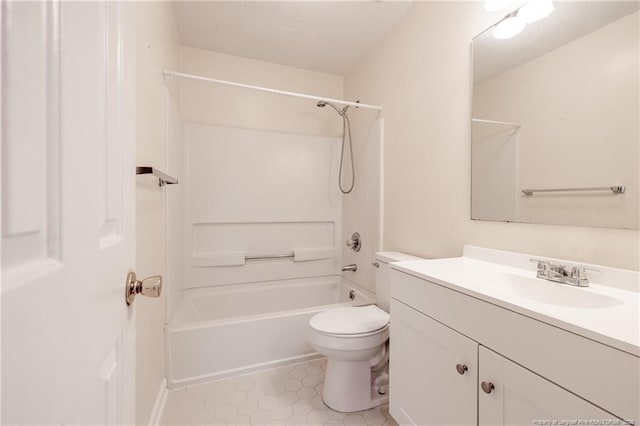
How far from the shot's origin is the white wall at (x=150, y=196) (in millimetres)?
1056

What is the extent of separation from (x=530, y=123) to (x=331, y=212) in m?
1.72

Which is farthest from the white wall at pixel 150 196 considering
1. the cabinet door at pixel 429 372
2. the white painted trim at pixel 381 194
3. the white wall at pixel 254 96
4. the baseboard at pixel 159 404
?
the white painted trim at pixel 381 194

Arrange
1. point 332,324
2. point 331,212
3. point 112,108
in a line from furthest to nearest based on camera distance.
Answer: point 331,212 → point 332,324 → point 112,108

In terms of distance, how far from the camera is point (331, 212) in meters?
2.64

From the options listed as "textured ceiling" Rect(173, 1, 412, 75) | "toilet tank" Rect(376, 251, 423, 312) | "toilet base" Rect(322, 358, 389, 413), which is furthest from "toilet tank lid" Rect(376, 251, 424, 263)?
"textured ceiling" Rect(173, 1, 412, 75)

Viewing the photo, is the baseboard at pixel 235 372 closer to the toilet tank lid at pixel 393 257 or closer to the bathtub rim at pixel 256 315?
the bathtub rim at pixel 256 315

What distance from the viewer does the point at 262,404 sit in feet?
4.86

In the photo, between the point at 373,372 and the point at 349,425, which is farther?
the point at 373,372

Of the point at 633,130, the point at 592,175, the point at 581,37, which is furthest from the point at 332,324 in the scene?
the point at 581,37

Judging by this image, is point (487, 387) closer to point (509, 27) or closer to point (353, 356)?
point (353, 356)

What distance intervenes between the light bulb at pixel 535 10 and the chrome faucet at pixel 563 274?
961 mm

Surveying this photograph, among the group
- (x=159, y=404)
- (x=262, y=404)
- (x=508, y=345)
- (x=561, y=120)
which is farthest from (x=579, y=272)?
(x=159, y=404)

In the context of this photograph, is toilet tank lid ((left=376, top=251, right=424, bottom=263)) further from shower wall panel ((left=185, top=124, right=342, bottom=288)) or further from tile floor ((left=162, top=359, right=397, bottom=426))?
shower wall panel ((left=185, top=124, right=342, bottom=288))

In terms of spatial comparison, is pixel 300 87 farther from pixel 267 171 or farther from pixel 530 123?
pixel 530 123
